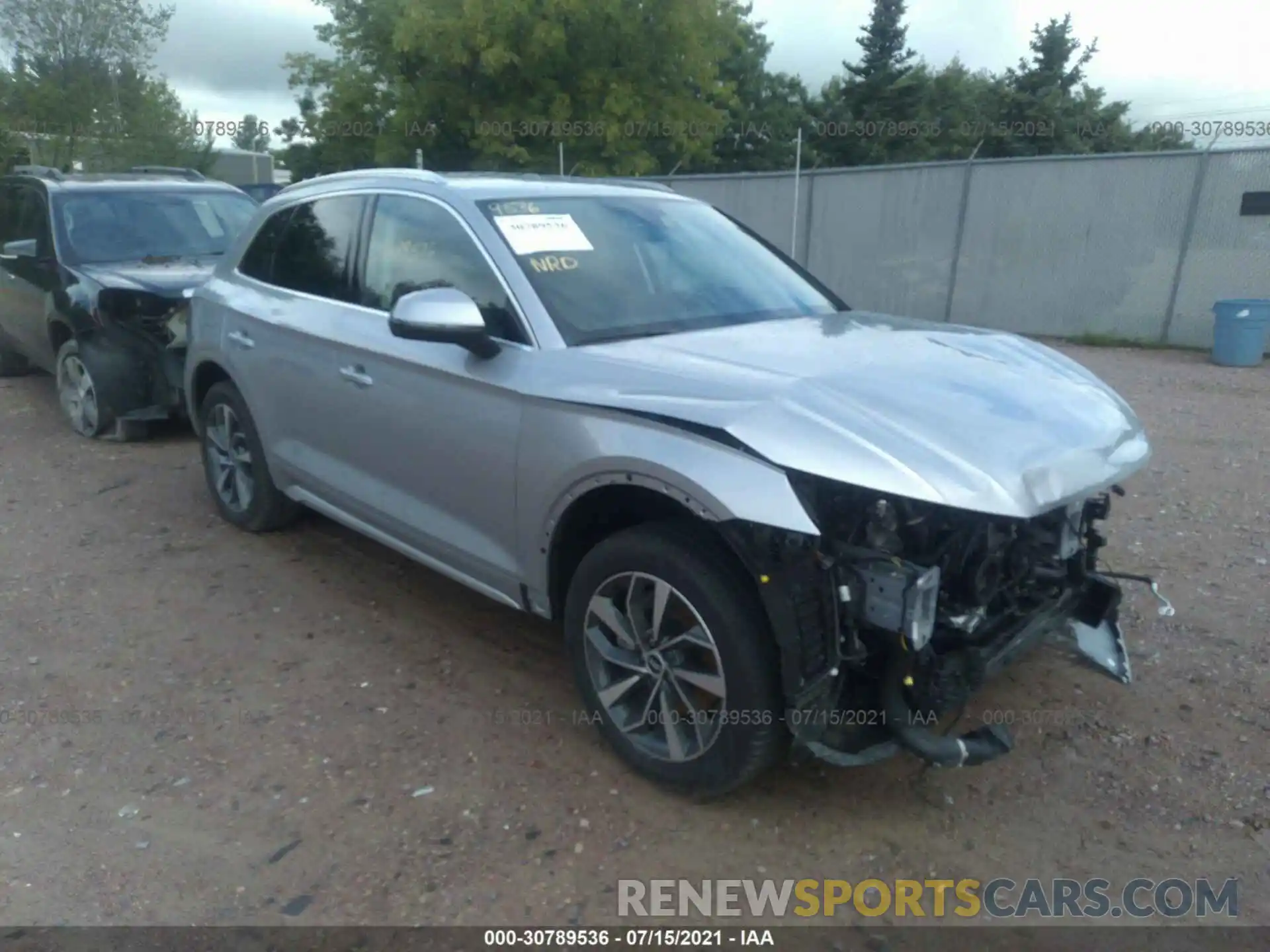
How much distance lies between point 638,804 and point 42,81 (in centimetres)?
2045

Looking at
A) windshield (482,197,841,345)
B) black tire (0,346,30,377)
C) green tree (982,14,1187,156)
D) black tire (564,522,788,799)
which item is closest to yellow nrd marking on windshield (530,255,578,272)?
windshield (482,197,841,345)

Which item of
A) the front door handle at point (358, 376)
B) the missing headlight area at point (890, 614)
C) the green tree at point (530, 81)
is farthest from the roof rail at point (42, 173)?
the green tree at point (530, 81)

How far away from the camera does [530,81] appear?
21953mm

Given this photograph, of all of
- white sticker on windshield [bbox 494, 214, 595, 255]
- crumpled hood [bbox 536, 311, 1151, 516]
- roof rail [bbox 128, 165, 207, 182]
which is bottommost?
crumpled hood [bbox 536, 311, 1151, 516]

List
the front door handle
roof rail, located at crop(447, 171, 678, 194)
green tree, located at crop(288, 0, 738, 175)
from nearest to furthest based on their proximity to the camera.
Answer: the front door handle < roof rail, located at crop(447, 171, 678, 194) < green tree, located at crop(288, 0, 738, 175)

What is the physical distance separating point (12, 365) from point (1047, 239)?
470 inches

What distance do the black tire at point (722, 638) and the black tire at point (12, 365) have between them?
8566mm

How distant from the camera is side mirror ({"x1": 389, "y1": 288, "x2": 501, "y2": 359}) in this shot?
3.31 metres

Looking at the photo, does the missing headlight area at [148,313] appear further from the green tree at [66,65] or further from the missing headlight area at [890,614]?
the green tree at [66,65]

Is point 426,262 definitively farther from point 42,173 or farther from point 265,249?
point 42,173

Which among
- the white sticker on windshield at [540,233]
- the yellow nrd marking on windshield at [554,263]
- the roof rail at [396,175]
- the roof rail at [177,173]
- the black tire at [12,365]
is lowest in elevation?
the black tire at [12,365]

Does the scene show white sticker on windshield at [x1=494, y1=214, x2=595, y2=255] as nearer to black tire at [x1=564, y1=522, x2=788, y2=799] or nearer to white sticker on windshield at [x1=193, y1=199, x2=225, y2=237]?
black tire at [x1=564, y1=522, x2=788, y2=799]

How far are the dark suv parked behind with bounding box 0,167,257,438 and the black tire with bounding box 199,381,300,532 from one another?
64.4 inches

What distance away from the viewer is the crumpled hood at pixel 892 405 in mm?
2672
